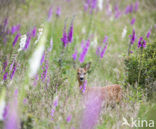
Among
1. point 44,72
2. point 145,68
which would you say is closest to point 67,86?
point 44,72

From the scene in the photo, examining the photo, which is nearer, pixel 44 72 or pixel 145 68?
pixel 44 72

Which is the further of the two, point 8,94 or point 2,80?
point 2,80

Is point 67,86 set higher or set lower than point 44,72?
lower

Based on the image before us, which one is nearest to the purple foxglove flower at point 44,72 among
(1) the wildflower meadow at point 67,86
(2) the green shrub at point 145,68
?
(1) the wildflower meadow at point 67,86

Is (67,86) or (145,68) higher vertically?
(145,68)

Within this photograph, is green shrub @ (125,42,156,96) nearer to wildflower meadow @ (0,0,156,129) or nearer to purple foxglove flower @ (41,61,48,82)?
wildflower meadow @ (0,0,156,129)

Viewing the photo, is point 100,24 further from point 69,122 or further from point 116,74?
point 69,122

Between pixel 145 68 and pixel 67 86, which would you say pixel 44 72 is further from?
pixel 145 68

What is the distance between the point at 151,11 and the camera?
11.0 metres

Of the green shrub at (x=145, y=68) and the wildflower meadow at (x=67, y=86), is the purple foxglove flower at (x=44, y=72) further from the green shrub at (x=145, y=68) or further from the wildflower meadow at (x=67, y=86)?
the green shrub at (x=145, y=68)

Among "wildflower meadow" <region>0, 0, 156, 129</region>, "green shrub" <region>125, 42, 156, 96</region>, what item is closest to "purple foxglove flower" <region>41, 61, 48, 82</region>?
"wildflower meadow" <region>0, 0, 156, 129</region>

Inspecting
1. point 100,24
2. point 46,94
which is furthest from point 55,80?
point 100,24

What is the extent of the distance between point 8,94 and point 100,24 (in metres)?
6.73

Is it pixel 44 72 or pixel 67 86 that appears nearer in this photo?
pixel 44 72
